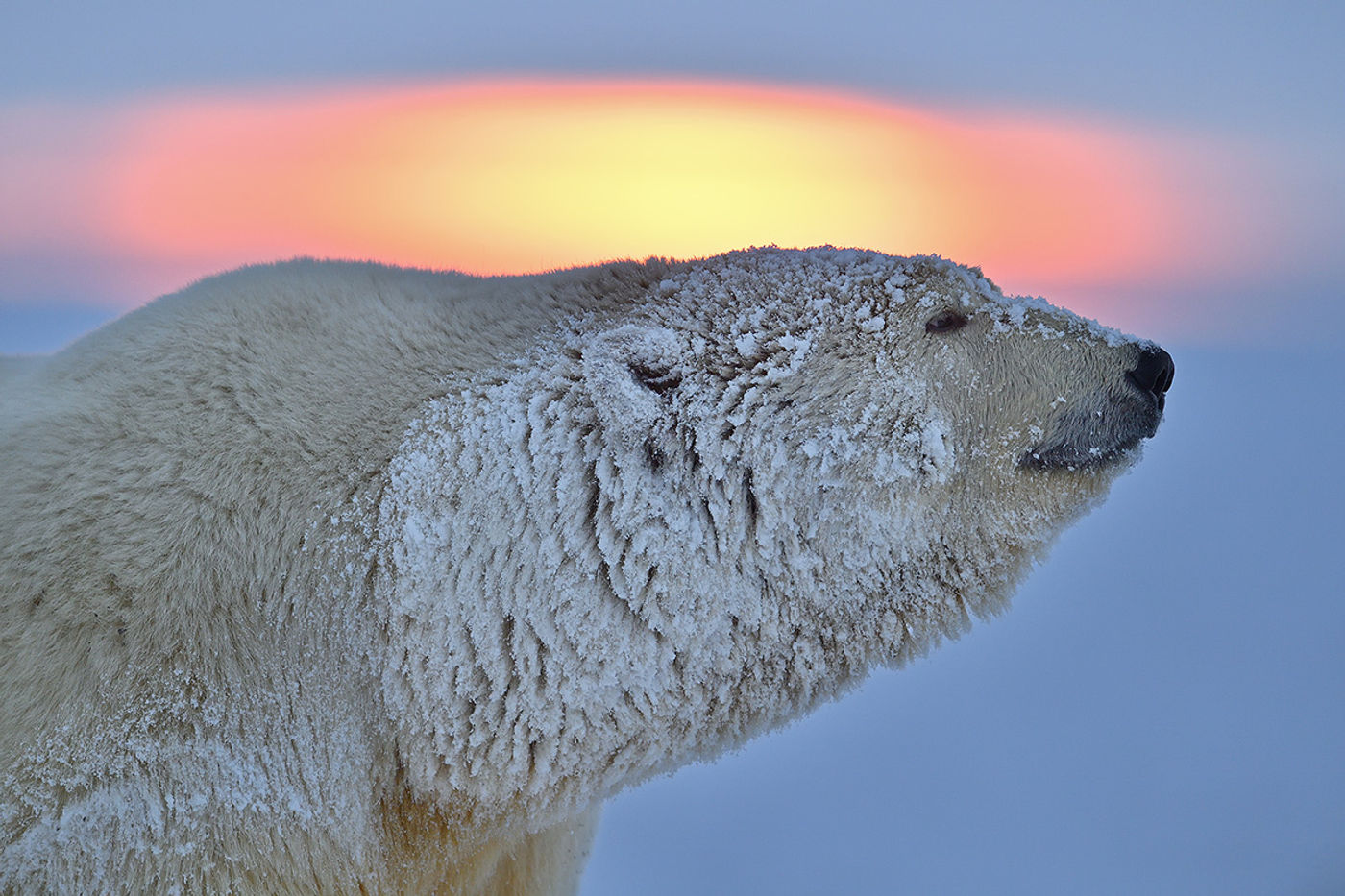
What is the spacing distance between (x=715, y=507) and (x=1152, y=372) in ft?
3.46

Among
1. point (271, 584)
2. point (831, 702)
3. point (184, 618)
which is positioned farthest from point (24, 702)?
point (831, 702)

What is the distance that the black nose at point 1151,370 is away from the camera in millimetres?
2643

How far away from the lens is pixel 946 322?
2662 millimetres

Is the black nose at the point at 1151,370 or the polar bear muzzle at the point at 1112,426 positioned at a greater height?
the black nose at the point at 1151,370

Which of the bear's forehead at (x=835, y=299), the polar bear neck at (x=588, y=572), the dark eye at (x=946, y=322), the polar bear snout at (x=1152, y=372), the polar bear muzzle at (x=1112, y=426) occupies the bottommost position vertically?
the polar bear neck at (x=588, y=572)

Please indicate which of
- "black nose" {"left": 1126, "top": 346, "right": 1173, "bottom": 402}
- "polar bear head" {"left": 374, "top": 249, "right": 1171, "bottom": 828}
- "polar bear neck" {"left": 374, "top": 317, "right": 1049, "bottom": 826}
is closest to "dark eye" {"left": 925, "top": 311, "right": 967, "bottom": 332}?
"polar bear head" {"left": 374, "top": 249, "right": 1171, "bottom": 828}

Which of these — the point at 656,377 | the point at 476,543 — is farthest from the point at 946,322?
the point at 476,543

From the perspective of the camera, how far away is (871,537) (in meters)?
2.59

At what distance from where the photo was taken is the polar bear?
2439 millimetres

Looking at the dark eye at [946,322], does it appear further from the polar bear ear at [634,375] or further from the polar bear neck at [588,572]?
the polar bear ear at [634,375]

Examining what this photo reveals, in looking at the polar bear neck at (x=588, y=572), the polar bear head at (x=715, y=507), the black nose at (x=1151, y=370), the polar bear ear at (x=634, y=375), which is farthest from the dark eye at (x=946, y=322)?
the polar bear ear at (x=634, y=375)

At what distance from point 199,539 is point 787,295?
1416 millimetres

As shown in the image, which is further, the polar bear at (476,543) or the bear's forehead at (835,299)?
the bear's forehead at (835,299)

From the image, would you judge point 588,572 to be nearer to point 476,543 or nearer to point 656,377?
point 476,543
